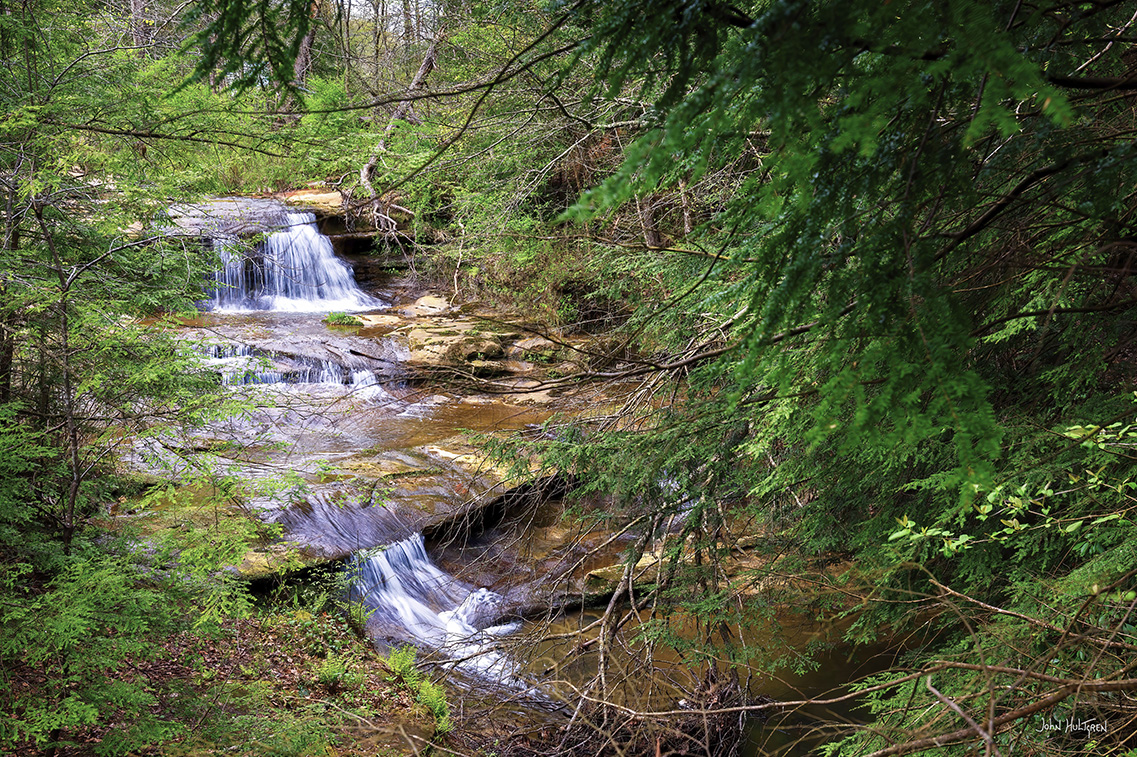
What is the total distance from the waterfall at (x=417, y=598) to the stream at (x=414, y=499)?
0.06ft

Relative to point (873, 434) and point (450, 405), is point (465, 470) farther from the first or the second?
point (873, 434)

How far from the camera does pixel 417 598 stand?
7977mm

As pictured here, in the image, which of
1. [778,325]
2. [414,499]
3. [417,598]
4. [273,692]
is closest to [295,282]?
[414,499]

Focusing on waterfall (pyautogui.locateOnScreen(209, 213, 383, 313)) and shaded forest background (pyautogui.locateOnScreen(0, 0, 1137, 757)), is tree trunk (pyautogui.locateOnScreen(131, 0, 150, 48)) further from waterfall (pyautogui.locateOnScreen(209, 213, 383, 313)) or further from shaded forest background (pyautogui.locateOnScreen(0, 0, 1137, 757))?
waterfall (pyautogui.locateOnScreen(209, 213, 383, 313))

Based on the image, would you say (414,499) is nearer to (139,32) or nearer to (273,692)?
(273,692)

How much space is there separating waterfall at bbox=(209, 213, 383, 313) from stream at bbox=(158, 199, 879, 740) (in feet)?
7.72

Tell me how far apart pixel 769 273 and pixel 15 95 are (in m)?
5.43

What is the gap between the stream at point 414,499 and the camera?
5320 millimetres

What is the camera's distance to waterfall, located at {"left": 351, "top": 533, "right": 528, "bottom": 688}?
754 centimetres

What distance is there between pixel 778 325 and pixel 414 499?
7746 millimetres
